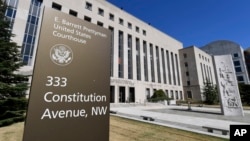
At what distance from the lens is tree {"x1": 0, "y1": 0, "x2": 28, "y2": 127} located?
299 inches

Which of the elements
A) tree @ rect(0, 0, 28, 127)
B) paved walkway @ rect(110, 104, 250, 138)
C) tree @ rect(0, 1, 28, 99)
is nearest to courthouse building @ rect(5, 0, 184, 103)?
tree @ rect(0, 1, 28, 99)

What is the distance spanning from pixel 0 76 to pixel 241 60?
264 ft

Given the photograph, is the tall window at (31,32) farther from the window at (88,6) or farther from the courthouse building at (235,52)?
the courthouse building at (235,52)

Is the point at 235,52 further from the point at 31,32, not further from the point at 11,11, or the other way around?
the point at 11,11

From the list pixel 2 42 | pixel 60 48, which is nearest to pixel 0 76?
pixel 2 42

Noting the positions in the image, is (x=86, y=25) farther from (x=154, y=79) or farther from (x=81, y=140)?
(x=154, y=79)

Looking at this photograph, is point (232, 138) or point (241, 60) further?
point (241, 60)

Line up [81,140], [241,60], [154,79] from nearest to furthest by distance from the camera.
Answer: [81,140]
[154,79]
[241,60]

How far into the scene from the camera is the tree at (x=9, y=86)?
24.9ft

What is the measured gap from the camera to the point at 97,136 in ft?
8.71

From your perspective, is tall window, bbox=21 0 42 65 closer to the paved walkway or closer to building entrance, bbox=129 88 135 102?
the paved walkway

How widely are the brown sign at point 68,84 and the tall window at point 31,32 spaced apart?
20.8 m

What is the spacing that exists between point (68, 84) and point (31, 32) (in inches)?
929

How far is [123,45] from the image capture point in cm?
3130
